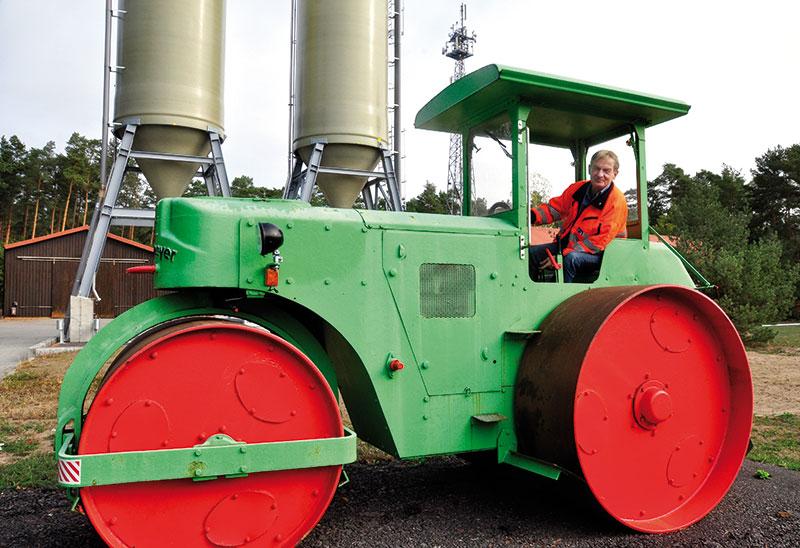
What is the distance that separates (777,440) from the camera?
5977mm

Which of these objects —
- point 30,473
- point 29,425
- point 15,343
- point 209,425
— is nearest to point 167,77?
point 29,425

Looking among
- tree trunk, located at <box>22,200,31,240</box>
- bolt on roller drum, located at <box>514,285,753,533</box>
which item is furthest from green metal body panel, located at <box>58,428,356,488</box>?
tree trunk, located at <box>22,200,31,240</box>

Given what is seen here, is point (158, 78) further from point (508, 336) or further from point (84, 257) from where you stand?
point (508, 336)

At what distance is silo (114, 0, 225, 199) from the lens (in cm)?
1250

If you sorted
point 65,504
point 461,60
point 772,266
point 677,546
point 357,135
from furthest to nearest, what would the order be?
point 461,60
point 772,266
point 357,135
point 65,504
point 677,546

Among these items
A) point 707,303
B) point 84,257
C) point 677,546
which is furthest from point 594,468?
point 84,257

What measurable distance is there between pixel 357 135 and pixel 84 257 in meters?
6.34

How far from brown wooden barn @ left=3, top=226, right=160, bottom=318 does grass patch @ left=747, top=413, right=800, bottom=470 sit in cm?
2610

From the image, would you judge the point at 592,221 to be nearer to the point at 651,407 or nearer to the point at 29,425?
the point at 651,407

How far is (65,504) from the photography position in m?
4.11

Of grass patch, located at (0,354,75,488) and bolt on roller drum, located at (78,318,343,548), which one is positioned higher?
bolt on roller drum, located at (78,318,343,548)

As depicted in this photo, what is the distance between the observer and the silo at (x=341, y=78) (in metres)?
13.1

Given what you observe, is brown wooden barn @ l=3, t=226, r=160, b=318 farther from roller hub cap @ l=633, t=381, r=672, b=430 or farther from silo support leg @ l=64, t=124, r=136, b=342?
roller hub cap @ l=633, t=381, r=672, b=430

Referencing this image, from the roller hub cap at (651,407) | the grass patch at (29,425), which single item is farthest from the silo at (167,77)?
the roller hub cap at (651,407)
